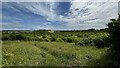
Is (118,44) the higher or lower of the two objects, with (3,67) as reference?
higher

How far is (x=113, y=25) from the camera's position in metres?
9.12

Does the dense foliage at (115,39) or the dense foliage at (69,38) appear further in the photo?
the dense foliage at (69,38)

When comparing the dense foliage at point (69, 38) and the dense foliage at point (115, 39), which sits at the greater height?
the dense foliage at point (115, 39)

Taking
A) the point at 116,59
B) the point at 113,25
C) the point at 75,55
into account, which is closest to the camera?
the point at 116,59

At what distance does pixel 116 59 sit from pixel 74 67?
1801 millimetres

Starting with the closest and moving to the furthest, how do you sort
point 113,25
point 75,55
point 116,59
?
point 116,59
point 113,25
point 75,55

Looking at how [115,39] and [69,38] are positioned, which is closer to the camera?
[115,39]

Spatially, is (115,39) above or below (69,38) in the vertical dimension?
above

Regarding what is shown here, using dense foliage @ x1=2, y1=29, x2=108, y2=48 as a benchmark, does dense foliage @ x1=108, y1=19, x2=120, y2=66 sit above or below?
above

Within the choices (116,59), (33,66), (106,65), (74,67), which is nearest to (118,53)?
(116,59)

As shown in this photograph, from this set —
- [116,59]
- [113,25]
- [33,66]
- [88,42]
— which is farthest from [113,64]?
[88,42]

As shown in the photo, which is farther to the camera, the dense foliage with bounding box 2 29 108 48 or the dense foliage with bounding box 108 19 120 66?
the dense foliage with bounding box 2 29 108 48

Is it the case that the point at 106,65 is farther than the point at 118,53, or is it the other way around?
the point at 106,65

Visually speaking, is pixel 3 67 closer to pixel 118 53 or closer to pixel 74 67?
pixel 74 67
